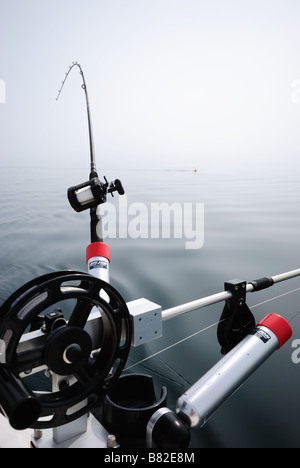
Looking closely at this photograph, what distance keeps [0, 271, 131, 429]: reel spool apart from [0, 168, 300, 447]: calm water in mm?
868

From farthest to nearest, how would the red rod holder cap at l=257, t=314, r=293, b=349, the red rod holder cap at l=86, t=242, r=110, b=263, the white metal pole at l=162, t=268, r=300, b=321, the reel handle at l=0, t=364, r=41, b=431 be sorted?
the red rod holder cap at l=86, t=242, r=110, b=263, the red rod holder cap at l=257, t=314, r=293, b=349, the white metal pole at l=162, t=268, r=300, b=321, the reel handle at l=0, t=364, r=41, b=431

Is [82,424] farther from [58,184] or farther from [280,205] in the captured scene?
[58,184]

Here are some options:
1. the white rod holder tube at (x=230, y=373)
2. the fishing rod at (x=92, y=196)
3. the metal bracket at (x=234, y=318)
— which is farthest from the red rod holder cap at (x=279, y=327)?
the fishing rod at (x=92, y=196)

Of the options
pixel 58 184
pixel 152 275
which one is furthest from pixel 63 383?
pixel 58 184

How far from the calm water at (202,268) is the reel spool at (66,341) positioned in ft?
2.85

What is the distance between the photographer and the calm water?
1.70 meters

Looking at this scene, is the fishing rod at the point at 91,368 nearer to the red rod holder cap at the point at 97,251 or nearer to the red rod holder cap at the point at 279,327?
the red rod holder cap at the point at 279,327

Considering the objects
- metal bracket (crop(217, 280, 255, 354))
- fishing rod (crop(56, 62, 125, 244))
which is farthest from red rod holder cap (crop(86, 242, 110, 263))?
metal bracket (crop(217, 280, 255, 354))

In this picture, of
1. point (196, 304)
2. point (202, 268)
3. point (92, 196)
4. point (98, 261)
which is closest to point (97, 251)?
point (98, 261)

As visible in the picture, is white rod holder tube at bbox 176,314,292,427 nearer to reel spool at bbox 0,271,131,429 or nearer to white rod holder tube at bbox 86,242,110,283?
reel spool at bbox 0,271,131,429

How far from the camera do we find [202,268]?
147 inches

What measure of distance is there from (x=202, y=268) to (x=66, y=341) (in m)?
2.95

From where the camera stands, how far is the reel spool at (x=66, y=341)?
32.3 inches

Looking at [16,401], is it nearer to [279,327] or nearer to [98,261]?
[98,261]
